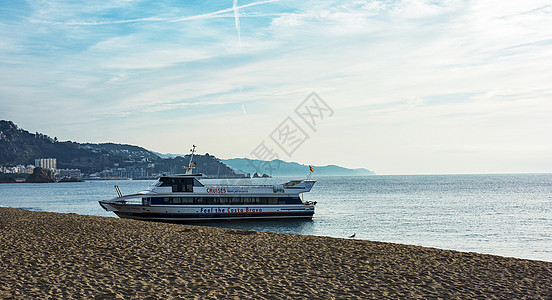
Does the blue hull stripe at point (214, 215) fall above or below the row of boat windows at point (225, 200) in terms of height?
below

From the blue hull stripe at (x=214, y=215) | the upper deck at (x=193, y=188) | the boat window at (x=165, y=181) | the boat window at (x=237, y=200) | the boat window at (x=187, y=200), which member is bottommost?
the blue hull stripe at (x=214, y=215)

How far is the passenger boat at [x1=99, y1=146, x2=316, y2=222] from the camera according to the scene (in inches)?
1452

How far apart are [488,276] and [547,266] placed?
3.13 m

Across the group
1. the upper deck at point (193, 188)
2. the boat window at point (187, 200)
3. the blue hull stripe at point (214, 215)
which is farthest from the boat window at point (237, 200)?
the boat window at point (187, 200)

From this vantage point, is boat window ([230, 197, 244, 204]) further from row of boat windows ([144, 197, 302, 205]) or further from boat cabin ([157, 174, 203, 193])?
boat cabin ([157, 174, 203, 193])

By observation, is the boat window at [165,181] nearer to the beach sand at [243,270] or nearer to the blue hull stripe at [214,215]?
the blue hull stripe at [214,215]

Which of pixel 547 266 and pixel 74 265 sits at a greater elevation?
pixel 74 265

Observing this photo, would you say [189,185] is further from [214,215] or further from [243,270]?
[243,270]

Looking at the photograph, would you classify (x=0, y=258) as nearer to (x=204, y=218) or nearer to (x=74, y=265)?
(x=74, y=265)

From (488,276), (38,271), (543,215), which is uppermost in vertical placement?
(38,271)

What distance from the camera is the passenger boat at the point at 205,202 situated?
36.9m

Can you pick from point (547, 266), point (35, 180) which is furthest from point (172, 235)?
point (35, 180)

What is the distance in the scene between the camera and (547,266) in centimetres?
1440

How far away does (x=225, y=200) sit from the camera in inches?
1553
